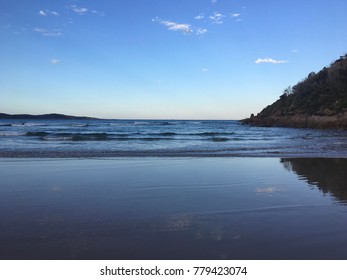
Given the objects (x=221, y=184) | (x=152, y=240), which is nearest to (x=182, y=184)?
(x=221, y=184)

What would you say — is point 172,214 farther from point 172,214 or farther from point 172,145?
point 172,145

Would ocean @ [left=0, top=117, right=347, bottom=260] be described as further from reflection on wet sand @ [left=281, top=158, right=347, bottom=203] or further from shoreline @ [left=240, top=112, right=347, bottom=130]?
shoreline @ [left=240, top=112, right=347, bottom=130]

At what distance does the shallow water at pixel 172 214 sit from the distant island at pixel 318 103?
36.8m

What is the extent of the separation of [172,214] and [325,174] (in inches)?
242

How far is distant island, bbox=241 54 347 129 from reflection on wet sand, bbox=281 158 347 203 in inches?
1248

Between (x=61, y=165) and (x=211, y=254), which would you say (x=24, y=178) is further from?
(x=211, y=254)

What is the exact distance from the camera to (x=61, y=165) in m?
12.1

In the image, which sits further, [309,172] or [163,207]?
[309,172]

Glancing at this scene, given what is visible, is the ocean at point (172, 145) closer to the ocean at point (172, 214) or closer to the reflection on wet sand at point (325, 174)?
the reflection on wet sand at point (325, 174)

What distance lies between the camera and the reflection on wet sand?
25.9ft

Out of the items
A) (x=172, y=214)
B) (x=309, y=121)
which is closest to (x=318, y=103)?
(x=309, y=121)

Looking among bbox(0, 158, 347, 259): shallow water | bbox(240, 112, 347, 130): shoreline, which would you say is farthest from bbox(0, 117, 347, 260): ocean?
bbox(240, 112, 347, 130): shoreline
